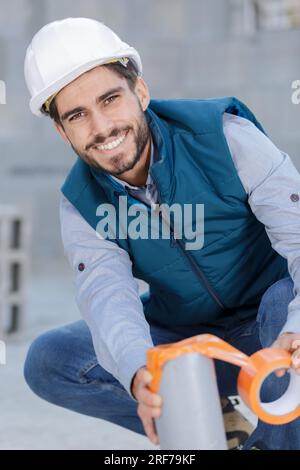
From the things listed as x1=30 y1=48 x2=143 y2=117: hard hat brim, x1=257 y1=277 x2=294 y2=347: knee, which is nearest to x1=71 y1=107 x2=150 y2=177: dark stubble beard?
x1=30 y1=48 x2=143 y2=117: hard hat brim

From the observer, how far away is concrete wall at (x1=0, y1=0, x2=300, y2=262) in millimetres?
5531

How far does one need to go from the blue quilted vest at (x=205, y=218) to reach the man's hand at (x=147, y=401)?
0.47m

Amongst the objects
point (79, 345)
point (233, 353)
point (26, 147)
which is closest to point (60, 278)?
point (26, 147)

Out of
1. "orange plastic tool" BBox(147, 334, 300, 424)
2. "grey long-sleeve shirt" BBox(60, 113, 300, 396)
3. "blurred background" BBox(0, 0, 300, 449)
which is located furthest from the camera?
"blurred background" BBox(0, 0, 300, 449)

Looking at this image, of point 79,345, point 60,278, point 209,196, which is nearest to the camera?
point 209,196

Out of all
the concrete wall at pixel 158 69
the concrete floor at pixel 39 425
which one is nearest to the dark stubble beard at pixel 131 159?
the concrete floor at pixel 39 425

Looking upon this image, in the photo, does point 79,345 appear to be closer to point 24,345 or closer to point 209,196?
point 209,196

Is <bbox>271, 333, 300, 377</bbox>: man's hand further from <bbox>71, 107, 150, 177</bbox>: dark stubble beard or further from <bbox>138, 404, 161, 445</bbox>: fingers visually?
<bbox>71, 107, 150, 177</bbox>: dark stubble beard

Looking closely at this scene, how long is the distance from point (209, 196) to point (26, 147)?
177 inches

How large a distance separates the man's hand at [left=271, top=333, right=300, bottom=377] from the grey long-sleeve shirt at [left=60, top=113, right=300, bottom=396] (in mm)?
67

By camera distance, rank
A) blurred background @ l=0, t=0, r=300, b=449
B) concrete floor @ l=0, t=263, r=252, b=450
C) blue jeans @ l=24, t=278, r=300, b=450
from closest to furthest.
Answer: blue jeans @ l=24, t=278, r=300, b=450, concrete floor @ l=0, t=263, r=252, b=450, blurred background @ l=0, t=0, r=300, b=449

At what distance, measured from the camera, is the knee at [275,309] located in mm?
1537

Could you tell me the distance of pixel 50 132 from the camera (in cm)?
598
